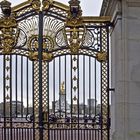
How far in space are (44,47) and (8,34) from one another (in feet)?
2.48

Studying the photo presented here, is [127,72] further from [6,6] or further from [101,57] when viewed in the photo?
[6,6]

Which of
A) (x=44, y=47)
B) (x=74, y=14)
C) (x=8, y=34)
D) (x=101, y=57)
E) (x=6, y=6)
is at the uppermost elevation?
(x=6, y=6)

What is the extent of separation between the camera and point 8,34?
867cm

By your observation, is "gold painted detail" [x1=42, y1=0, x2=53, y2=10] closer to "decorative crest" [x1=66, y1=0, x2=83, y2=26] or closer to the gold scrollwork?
"decorative crest" [x1=66, y1=0, x2=83, y2=26]

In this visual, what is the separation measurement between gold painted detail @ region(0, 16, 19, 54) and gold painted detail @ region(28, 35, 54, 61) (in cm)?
33

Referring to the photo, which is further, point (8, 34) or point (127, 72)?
point (8, 34)

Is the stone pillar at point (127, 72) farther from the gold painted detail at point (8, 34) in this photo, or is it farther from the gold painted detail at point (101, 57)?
the gold painted detail at point (8, 34)

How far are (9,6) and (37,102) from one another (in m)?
1.94

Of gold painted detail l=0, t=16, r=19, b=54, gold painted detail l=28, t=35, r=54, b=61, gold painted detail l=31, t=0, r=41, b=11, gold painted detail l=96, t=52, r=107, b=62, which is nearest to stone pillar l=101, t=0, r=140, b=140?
gold painted detail l=96, t=52, r=107, b=62

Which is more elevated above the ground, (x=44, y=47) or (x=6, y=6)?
(x=6, y=6)

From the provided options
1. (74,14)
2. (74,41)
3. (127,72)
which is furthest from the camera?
(74,41)

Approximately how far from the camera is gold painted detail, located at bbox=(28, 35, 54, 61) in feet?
28.0

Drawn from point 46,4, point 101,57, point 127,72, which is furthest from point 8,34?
point 127,72

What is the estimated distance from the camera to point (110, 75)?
8.76 metres
